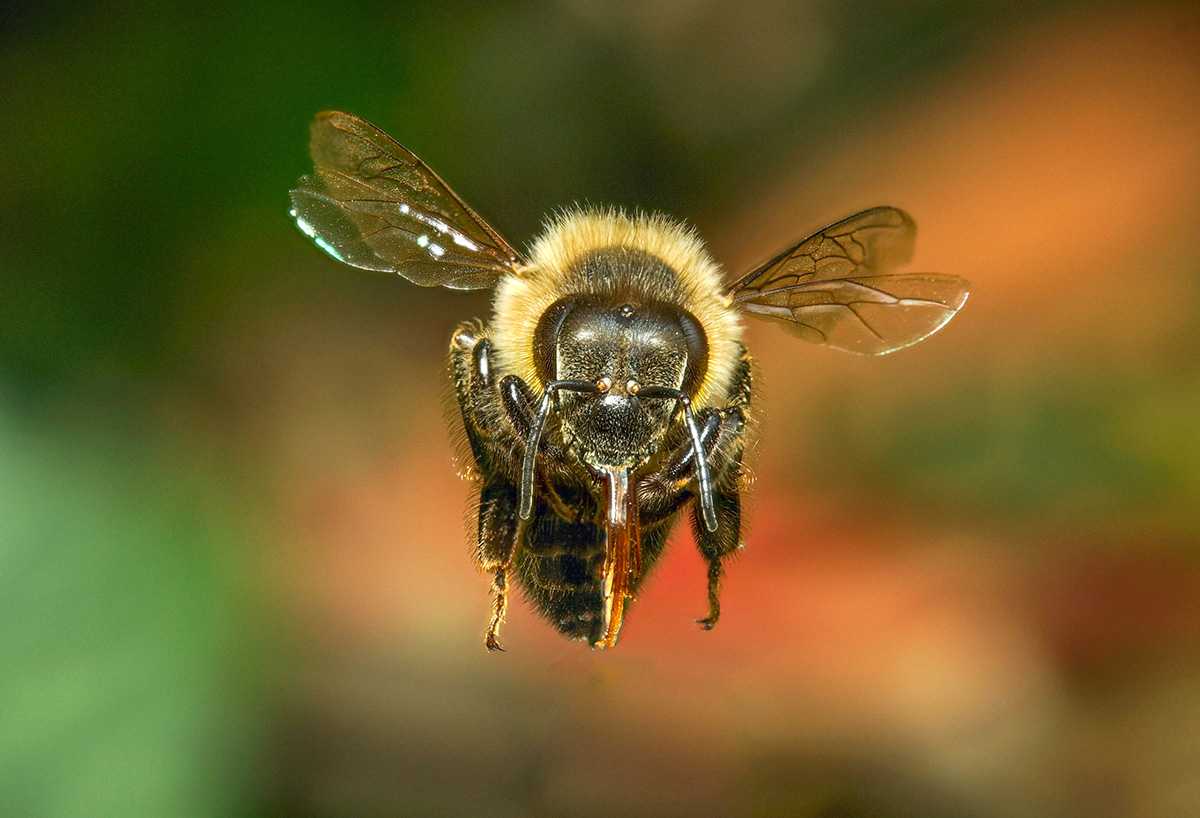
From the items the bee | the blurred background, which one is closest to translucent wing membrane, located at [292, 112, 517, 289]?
the bee

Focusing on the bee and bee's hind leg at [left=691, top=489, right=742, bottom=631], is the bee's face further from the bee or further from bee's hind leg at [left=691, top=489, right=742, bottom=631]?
bee's hind leg at [left=691, top=489, right=742, bottom=631]

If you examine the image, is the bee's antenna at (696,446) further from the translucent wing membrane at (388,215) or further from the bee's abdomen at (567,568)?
the translucent wing membrane at (388,215)

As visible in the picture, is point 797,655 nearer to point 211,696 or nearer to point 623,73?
point 211,696

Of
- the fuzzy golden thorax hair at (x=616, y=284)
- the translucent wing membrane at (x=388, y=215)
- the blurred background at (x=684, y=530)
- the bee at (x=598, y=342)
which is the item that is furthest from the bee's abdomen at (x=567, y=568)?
the blurred background at (x=684, y=530)

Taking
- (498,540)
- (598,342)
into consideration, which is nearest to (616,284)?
(598,342)

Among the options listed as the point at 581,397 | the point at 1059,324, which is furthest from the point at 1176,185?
the point at 581,397

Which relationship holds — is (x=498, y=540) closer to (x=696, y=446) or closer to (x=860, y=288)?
(x=696, y=446)

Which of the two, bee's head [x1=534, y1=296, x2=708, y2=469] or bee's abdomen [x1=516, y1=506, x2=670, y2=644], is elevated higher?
bee's head [x1=534, y1=296, x2=708, y2=469]
